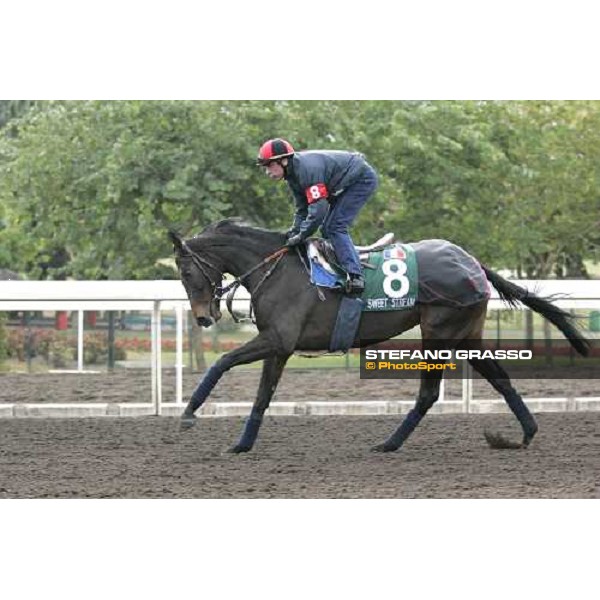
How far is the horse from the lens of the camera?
10758mm

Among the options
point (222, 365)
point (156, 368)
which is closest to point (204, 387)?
point (222, 365)

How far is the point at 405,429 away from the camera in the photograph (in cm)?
1132

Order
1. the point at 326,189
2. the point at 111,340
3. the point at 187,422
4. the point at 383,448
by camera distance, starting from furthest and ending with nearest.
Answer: the point at 111,340 < the point at 383,448 < the point at 326,189 < the point at 187,422

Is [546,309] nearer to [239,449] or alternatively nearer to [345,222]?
[345,222]

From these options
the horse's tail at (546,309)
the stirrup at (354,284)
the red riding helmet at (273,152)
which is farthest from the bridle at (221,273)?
the horse's tail at (546,309)

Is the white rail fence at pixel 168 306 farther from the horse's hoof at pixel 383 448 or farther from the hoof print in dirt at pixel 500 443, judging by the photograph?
the horse's hoof at pixel 383 448

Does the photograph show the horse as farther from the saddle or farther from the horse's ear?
the saddle

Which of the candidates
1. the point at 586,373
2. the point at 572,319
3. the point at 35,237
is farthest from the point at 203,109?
the point at 572,319

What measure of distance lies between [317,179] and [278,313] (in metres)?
1.09

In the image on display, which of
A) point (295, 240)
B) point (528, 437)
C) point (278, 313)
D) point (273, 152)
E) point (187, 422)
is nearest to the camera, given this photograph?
point (187, 422)

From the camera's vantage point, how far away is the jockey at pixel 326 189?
10.4 metres

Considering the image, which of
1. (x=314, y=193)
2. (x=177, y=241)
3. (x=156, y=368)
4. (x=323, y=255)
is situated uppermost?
(x=314, y=193)

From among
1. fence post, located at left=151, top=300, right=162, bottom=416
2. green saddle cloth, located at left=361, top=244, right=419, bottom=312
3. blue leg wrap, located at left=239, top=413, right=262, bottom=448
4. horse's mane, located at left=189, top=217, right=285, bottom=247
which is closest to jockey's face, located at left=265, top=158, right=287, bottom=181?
horse's mane, located at left=189, top=217, right=285, bottom=247

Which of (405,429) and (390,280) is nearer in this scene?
(390,280)
